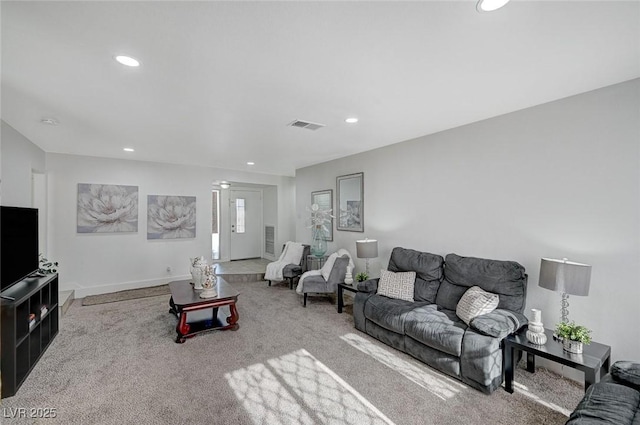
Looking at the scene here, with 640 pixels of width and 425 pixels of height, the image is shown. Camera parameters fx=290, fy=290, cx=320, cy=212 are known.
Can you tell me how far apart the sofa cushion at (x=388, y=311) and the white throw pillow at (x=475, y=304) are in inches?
19.6

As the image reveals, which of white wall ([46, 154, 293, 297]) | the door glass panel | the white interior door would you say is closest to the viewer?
white wall ([46, 154, 293, 297])

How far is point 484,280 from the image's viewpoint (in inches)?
114

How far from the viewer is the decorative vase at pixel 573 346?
212 cm

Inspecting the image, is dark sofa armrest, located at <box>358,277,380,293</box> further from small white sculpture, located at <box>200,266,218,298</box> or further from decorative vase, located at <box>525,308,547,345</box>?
small white sculpture, located at <box>200,266,218,298</box>

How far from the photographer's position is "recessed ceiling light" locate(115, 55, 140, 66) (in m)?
1.89

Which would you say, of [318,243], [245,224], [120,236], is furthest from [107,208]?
[318,243]

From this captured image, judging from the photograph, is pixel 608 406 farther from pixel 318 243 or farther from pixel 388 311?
pixel 318 243

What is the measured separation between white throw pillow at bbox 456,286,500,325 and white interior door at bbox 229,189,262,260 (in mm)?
6399

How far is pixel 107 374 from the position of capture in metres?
2.62

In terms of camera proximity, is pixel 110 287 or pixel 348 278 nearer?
pixel 348 278

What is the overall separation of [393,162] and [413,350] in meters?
2.51

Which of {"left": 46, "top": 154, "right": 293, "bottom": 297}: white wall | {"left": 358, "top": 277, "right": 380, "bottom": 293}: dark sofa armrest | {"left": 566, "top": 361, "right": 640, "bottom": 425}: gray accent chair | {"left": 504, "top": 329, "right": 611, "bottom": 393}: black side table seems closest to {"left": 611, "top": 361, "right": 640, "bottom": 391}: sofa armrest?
{"left": 566, "top": 361, "right": 640, "bottom": 425}: gray accent chair

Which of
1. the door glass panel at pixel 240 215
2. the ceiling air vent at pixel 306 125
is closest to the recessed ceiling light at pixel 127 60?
the ceiling air vent at pixel 306 125

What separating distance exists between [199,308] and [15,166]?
2.74m
